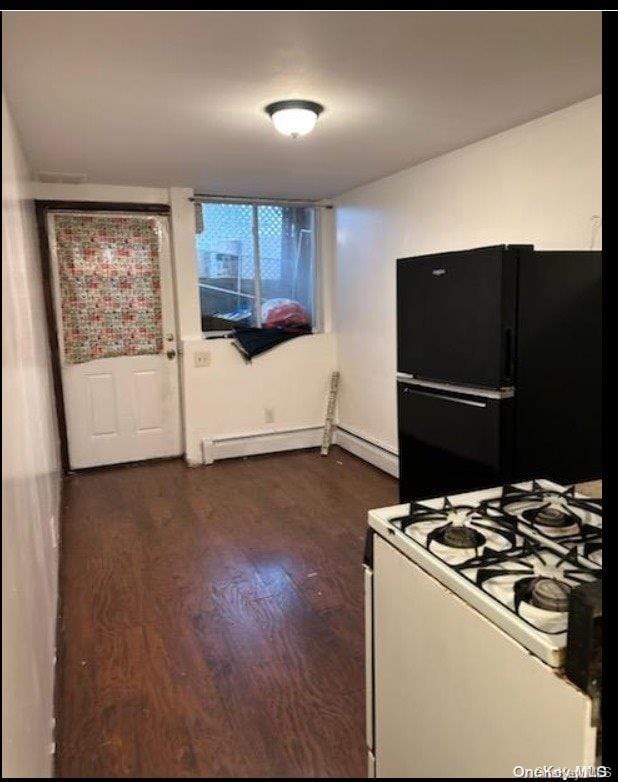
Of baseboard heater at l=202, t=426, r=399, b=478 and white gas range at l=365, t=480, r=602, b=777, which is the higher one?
white gas range at l=365, t=480, r=602, b=777

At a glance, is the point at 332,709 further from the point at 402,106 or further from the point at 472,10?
the point at 402,106

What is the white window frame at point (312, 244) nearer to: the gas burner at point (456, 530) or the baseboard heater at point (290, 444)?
the baseboard heater at point (290, 444)

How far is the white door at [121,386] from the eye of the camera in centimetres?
421

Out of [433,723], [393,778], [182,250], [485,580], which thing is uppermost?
[182,250]

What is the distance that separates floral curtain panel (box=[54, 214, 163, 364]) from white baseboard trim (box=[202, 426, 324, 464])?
96cm

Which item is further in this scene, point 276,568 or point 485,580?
point 276,568

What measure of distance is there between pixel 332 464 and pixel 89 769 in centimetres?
306

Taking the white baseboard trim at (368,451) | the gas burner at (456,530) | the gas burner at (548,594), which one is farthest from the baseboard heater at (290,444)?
the gas burner at (548,594)

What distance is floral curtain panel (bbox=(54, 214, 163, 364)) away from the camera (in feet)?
13.7

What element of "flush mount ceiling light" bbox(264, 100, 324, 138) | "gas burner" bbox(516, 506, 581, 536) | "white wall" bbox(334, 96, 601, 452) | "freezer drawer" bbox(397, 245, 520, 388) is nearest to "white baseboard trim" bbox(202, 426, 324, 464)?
"white wall" bbox(334, 96, 601, 452)

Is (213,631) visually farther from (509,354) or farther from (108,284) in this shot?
(108,284)

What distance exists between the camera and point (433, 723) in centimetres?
117

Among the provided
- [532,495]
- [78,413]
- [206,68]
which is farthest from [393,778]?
[78,413]

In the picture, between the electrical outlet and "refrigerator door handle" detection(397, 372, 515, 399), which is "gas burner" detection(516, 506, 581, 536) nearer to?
"refrigerator door handle" detection(397, 372, 515, 399)
